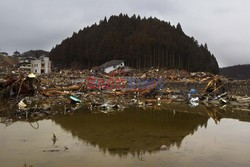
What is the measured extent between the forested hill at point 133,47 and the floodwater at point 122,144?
66.0 meters

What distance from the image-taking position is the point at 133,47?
83625 millimetres

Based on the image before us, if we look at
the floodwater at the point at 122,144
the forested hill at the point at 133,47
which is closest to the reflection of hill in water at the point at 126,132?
the floodwater at the point at 122,144

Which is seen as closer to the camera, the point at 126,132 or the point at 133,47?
the point at 126,132

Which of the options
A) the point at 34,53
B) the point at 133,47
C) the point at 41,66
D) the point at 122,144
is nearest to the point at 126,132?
the point at 122,144

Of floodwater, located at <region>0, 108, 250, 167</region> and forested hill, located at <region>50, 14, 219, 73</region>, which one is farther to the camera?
forested hill, located at <region>50, 14, 219, 73</region>

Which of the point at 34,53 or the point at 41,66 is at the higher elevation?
the point at 34,53

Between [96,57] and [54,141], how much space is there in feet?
266

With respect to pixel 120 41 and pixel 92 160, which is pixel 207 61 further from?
pixel 92 160

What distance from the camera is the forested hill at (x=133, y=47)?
81.2 metres

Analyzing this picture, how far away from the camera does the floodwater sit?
587cm

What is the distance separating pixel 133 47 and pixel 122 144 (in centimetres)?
7731

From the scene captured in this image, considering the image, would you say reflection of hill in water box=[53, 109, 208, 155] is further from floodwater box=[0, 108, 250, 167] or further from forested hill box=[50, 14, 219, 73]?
forested hill box=[50, 14, 219, 73]

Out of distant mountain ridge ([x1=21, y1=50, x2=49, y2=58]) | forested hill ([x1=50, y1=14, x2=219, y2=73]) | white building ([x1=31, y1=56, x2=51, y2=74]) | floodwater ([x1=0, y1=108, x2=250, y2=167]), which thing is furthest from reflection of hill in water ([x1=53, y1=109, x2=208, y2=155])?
distant mountain ridge ([x1=21, y1=50, x2=49, y2=58])

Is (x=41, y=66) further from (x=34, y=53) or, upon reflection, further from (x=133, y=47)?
(x=34, y=53)
